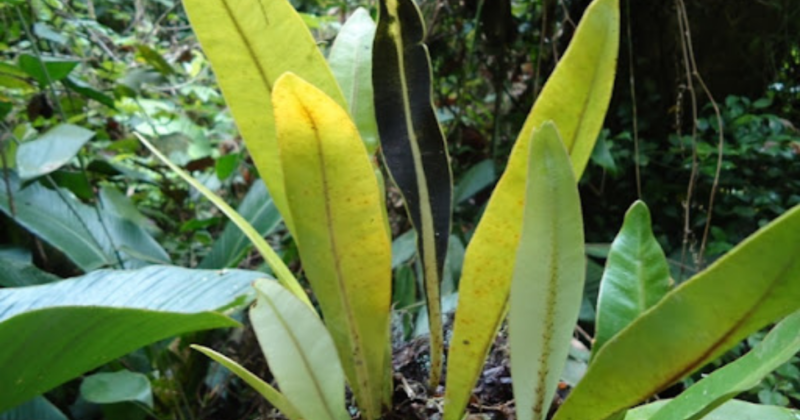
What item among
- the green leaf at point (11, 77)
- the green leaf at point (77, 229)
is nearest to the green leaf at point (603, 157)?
the green leaf at point (77, 229)

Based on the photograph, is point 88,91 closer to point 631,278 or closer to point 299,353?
point 299,353

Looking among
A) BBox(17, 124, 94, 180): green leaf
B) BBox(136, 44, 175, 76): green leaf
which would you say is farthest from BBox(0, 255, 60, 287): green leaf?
BBox(136, 44, 175, 76): green leaf

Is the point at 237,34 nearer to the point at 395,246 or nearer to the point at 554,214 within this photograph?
the point at 554,214

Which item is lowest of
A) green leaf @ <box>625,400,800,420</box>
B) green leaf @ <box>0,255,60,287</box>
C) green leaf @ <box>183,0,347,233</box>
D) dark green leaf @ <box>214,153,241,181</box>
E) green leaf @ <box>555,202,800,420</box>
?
green leaf @ <box>0,255,60,287</box>

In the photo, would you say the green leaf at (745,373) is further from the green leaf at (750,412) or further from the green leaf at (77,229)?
the green leaf at (77,229)

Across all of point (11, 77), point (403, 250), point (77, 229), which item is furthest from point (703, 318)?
point (11, 77)

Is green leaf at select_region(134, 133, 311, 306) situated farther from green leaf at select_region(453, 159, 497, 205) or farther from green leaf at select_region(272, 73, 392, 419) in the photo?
green leaf at select_region(453, 159, 497, 205)

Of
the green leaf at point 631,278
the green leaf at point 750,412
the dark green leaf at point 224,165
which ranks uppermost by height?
the green leaf at point 631,278
